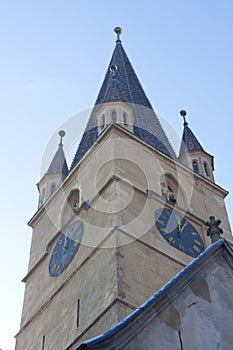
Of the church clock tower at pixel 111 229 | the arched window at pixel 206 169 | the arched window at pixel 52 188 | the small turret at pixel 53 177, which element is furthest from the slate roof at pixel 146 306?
the arched window at pixel 52 188

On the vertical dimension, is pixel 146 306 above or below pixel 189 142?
below

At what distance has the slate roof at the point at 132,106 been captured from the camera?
19844mm

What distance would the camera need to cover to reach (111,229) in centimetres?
1416

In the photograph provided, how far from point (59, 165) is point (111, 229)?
7156 mm

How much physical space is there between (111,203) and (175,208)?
2.01 m

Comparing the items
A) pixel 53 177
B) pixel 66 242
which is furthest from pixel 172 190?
pixel 53 177

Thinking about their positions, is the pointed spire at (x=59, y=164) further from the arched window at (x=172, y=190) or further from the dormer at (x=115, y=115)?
the arched window at (x=172, y=190)

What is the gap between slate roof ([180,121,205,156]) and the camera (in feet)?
68.9

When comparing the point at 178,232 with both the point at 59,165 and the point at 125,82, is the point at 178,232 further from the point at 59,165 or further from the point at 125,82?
the point at 125,82

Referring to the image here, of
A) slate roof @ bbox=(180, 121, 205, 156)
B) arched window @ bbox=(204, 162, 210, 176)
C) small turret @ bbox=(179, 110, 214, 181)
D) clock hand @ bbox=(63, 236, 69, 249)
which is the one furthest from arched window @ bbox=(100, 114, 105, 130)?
clock hand @ bbox=(63, 236, 69, 249)

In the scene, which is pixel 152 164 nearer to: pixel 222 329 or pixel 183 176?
pixel 183 176

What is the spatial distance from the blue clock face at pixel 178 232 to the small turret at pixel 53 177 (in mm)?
4584

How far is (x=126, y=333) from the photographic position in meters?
6.55

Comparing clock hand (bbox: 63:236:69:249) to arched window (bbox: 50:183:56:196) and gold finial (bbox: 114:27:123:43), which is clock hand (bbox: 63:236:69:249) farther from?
gold finial (bbox: 114:27:123:43)
